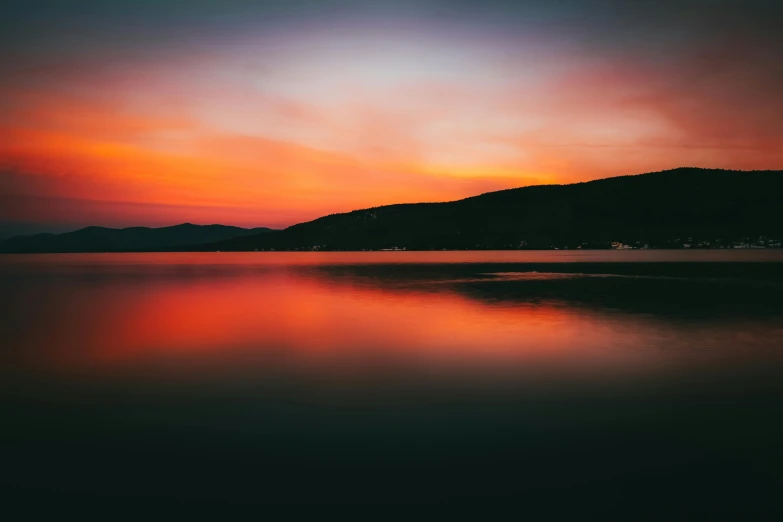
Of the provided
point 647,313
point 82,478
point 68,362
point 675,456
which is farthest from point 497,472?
point 647,313

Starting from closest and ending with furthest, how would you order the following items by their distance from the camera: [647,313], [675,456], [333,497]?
1. [333,497]
2. [675,456]
3. [647,313]

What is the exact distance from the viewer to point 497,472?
922 centimetres

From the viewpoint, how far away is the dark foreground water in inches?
337

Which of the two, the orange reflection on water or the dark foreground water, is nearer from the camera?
the dark foreground water

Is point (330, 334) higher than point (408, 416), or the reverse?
point (408, 416)

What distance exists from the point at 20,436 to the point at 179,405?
3.37 meters

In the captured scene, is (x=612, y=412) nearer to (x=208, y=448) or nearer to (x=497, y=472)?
(x=497, y=472)

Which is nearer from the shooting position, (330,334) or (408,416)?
(408,416)

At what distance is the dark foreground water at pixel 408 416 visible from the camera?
856cm

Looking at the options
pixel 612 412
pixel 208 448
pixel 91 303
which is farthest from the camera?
pixel 91 303

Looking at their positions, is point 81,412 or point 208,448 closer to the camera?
point 208,448

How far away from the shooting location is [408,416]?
496 inches

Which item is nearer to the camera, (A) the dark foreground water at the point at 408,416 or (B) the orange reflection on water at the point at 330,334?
(A) the dark foreground water at the point at 408,416

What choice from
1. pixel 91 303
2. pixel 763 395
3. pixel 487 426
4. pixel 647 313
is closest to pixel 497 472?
pixel 487 426
